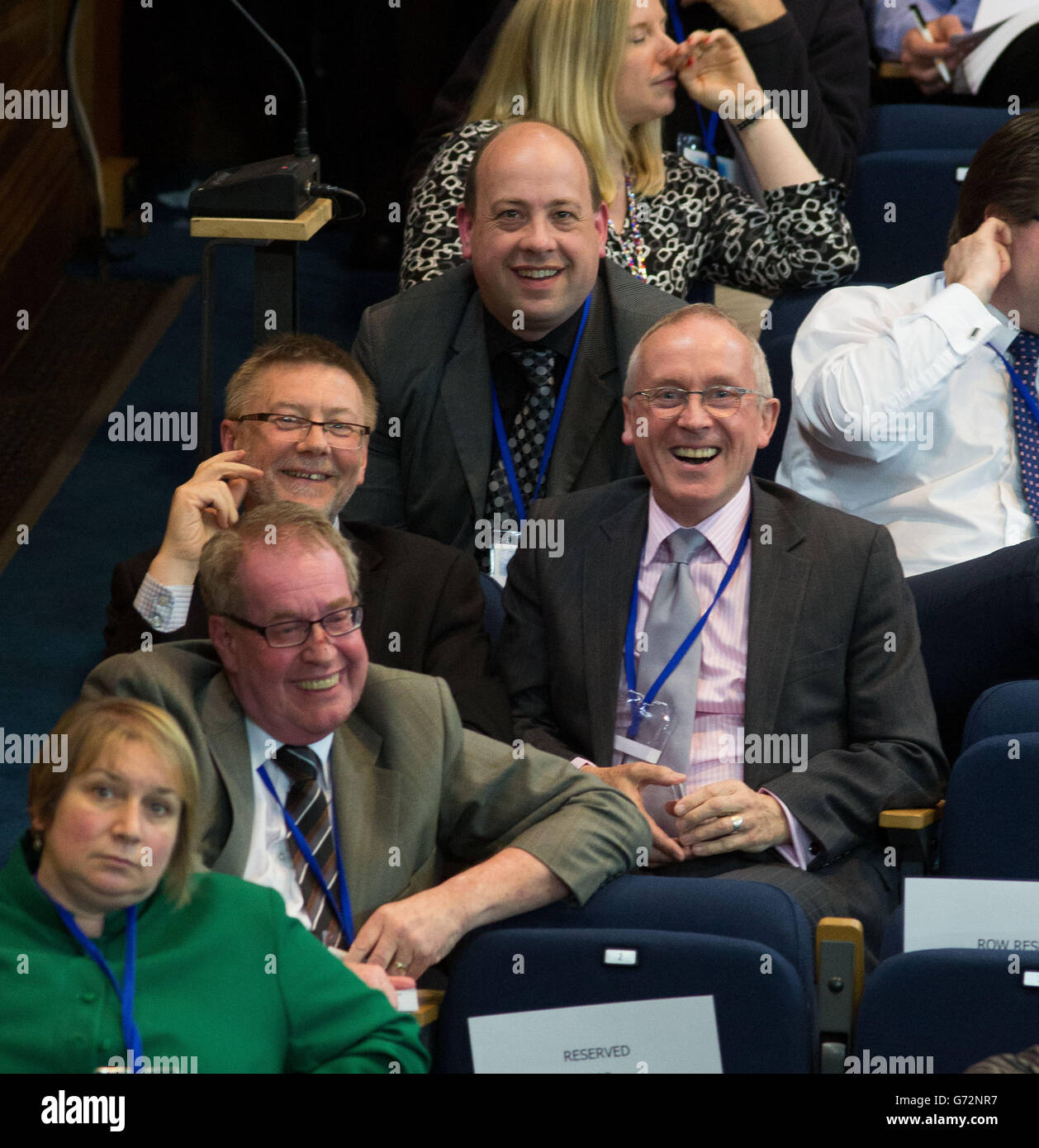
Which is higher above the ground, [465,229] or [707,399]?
[465,229]

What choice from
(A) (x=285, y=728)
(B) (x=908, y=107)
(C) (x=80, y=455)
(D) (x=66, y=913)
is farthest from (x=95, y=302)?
(D) (x=66, y=913)

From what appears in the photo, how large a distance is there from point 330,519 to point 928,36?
248cm

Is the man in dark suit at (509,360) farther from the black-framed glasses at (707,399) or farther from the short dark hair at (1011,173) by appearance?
the short dark hair at (1011,173)

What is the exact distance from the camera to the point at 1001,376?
103 inches

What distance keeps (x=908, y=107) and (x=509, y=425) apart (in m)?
1.72

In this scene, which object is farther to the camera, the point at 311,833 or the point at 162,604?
the point at 162,604

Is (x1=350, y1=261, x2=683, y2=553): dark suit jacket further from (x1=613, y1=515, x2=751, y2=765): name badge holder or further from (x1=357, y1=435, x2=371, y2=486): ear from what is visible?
(x1=613, y1=515, x2=751, y2=765): name badge holder

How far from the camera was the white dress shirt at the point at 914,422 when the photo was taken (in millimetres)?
2500

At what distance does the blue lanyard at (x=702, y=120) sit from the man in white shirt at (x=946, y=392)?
0.94 m

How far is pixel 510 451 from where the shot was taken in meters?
2.65

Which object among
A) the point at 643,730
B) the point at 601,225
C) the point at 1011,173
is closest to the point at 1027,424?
the point at 1011,173

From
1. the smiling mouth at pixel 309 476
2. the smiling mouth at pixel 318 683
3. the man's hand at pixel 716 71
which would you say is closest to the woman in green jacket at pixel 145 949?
the smiling mouth at pixel 318 683

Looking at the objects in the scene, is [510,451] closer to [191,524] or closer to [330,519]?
[330,519]

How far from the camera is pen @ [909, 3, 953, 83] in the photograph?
3.99 meters
